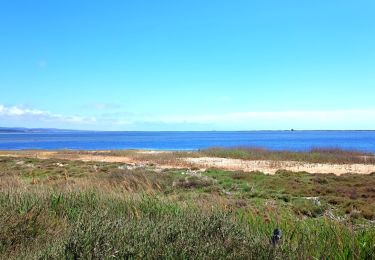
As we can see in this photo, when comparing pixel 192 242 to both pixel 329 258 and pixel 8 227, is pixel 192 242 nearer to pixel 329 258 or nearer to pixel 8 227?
pixel 329 258

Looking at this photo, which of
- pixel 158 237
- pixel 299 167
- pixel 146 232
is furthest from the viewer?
pixel 299 167

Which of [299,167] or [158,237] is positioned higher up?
[158,237]

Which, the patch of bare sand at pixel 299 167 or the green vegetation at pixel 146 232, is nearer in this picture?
the green vegetation at pixel 146 232

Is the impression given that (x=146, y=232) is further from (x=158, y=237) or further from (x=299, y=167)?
(x=299, y=167)

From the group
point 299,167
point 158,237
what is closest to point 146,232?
point 158,237

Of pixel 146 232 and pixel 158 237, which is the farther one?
pixel 146 232

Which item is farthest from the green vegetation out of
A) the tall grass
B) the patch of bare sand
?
the patch of bare sand

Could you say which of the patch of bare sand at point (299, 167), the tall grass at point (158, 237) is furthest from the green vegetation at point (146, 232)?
the patch of bare sand at point (299, 167)

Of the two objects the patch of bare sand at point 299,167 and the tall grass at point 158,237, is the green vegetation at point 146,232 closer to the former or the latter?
the tall grass at point 158,237

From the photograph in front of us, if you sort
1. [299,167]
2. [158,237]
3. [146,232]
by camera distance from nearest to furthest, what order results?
[158,237], [146,232], [299,167]

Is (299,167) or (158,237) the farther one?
(299,167)

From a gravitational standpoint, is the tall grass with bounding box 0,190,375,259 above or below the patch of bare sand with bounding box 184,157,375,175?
above

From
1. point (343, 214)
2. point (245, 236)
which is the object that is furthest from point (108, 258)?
point (343, 214)

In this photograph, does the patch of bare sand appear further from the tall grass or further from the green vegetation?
the tall grass
